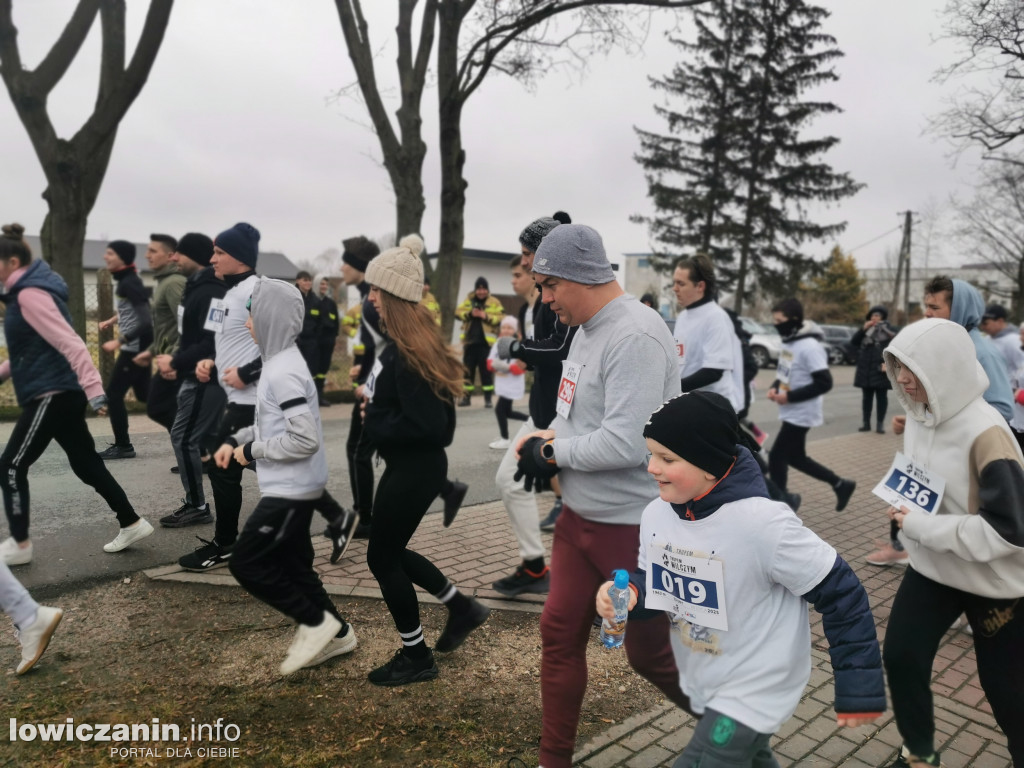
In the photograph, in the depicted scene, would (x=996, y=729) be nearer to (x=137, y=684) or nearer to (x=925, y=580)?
(x=925, y=580)

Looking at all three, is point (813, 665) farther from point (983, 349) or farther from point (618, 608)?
point (618, 608)

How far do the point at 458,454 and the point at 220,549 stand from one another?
4.60m

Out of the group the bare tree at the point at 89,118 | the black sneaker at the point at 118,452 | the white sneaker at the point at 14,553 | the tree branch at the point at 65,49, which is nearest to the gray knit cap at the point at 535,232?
the white sneaker at the point at 14,553

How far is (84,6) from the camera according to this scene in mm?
11867

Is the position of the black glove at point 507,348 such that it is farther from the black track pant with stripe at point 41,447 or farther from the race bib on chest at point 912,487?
the black track pant with stripe at point 41,447

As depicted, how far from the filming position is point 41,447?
4.68 meters

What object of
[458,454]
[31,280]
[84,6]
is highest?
[84,6]

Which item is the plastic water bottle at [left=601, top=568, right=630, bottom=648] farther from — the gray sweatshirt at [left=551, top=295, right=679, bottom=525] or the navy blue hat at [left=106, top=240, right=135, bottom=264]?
the navy blue hat at [left=106, top=240, right=135, bottom=264]

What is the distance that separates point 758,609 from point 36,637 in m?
3.15

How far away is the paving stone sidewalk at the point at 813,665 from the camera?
305 cm

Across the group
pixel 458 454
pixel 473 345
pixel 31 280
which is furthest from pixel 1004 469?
pixel 473 345

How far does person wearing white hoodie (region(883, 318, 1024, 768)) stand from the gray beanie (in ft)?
3.68

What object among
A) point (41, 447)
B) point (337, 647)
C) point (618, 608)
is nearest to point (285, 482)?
point (337, 647)

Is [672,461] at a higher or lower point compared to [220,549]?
higher
